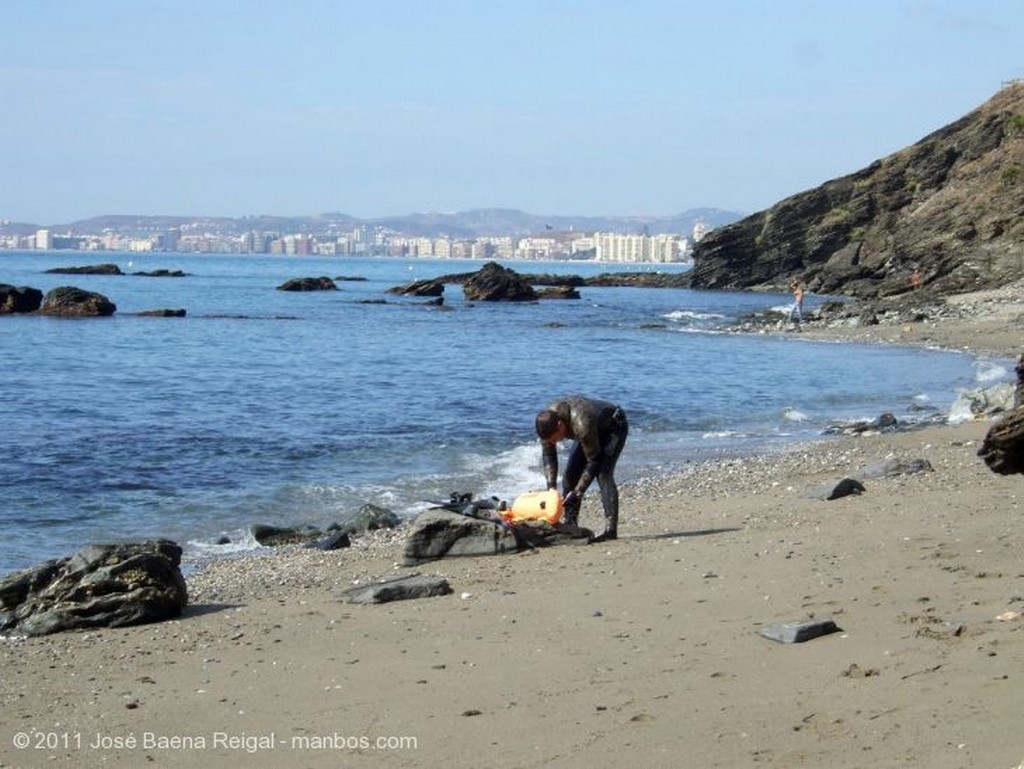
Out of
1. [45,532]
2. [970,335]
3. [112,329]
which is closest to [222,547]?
[45,532]

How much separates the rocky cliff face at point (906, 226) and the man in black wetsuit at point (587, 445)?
50073 millimetres

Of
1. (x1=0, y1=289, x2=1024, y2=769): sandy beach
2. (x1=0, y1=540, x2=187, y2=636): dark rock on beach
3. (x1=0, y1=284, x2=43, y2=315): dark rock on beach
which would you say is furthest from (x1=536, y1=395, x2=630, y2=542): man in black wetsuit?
(x1=0, y1=284, x2=43, y2=315): dark rock on beach

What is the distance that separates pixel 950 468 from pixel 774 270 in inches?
3204

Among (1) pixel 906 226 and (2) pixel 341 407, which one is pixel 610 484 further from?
(1) pixel 906 226

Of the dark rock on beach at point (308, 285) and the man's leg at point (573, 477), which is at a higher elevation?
the dark rock on beach at point (308, 285)

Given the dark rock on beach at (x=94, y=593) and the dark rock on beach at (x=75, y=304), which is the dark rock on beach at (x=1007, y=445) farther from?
the dark rock on beach at (x=75, y=304)

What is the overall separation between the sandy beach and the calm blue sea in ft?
16.8

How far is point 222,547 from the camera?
1407 cm

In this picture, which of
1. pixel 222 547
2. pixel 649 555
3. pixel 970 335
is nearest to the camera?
pixel 649 555

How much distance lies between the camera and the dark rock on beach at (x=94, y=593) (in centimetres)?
926

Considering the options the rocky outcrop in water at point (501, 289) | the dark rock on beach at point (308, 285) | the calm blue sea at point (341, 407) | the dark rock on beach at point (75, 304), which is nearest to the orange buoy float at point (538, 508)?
the calm blue sea at point (341, 407)

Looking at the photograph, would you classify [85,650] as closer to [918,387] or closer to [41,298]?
[918,387]

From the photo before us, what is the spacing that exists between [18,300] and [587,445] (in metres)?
57.5

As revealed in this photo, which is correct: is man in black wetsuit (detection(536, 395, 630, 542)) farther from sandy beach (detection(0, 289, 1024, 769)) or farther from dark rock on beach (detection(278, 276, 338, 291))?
dark rock on beach (detection(278, 276, 338, 291))
